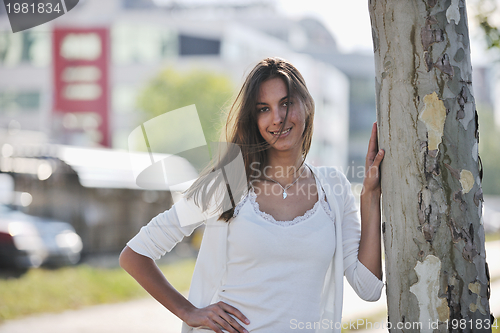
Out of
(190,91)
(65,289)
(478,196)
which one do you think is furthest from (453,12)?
(190,91)

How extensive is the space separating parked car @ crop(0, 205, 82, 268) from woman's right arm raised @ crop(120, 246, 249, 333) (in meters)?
8.20

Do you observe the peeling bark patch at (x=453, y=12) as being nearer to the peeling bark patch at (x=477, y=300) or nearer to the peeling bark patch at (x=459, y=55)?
the peeling bark patch at (x=459, y=55)

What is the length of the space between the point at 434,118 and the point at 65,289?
23.3 ft

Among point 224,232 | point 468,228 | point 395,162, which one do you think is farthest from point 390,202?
point 224,232

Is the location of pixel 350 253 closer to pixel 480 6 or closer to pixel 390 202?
pixel 390 202

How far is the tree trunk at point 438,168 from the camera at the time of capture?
1803mm

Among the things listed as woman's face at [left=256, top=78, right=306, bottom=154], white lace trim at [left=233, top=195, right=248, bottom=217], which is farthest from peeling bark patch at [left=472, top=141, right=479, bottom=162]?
white lace trim at [left=233, top=195, right=248, bottom=217]

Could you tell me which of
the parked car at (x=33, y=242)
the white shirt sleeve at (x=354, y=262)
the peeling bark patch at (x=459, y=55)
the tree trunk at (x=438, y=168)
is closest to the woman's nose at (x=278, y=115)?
the white shirt sleeve at (x=354, y=262)

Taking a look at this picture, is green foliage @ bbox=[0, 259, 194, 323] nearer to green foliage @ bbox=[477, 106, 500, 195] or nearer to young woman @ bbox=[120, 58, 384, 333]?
young woman @ bbox=[120, 58, 384, 333]

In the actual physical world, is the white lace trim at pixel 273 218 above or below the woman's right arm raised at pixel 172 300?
above

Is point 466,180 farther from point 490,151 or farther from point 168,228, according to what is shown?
point 490,151

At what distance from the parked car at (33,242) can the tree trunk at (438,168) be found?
9.25 metres

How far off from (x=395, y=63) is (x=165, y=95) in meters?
29.9

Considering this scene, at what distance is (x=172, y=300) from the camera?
91.6 inches
